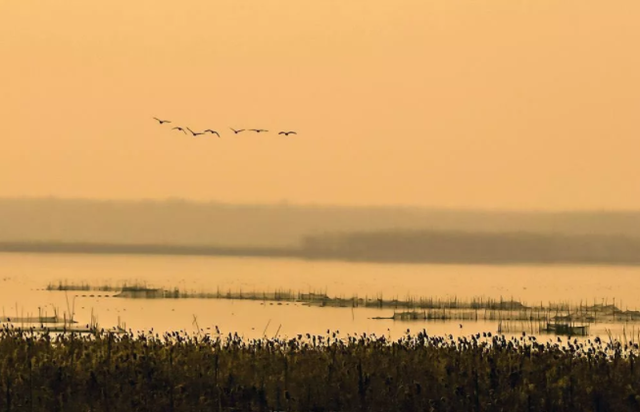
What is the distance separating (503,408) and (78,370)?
6.50 metres

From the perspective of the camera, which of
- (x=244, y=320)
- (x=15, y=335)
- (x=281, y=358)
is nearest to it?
(x=281, y=358)

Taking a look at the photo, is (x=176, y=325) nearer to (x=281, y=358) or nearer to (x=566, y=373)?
(x=281, y=358)

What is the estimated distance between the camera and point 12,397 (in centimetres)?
1683

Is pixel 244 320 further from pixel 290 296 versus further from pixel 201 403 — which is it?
pixel 201 403

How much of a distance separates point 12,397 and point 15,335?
4612 millimetres

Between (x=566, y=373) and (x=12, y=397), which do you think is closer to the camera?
(x=12, y=397)

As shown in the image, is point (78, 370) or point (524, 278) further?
point (524, 278)

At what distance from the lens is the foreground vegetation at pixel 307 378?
16891 millimetres

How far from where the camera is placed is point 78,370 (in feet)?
58.6

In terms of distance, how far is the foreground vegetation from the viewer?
665 inches

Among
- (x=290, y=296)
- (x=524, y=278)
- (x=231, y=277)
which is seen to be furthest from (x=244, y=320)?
(x=524, y=278)

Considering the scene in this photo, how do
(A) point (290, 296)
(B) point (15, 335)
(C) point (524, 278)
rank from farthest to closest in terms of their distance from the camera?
(C) point (524, 278)
(A) point (290, 296)
(B) point (15, 335)

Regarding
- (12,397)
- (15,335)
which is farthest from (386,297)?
(12,397)

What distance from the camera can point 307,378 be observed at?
18.1 m
